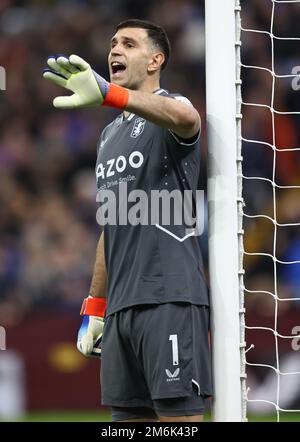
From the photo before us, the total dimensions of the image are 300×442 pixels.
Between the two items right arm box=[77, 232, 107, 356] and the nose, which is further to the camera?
right arm box=[77, 232, 107, 356]

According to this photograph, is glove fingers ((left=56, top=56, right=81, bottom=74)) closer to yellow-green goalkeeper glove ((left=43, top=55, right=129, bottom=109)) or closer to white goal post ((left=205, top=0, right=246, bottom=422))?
yellow-green goalkeeper glove ((left=43, top=55, right=129, bottom=109))

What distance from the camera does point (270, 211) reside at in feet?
30.7

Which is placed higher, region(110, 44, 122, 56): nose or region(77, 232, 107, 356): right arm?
region(110, 44, 122, 56): nose

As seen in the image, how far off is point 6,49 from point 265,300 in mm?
4460

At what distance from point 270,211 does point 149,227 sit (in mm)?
5639

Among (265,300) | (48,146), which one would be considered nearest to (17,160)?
(48,146)

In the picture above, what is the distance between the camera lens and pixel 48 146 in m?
10.3

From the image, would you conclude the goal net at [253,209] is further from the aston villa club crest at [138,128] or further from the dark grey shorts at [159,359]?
the aston villa club crest at [138,128]

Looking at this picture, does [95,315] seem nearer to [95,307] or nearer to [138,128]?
[95,307]

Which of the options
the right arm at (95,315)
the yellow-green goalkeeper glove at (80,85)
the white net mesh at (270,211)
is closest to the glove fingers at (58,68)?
the yellow-green goalkeeper glove at (80,85)

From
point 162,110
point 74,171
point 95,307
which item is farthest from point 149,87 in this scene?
point 74,171

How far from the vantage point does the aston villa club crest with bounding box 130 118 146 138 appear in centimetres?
399

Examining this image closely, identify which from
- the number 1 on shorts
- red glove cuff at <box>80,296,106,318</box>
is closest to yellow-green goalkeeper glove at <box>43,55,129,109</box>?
the number 1 on shorts

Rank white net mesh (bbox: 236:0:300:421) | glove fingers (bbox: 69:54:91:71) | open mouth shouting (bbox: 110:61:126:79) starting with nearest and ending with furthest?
glove fingers (bbox: 69:54:91:71) < open mouth shouting (bbox: 110:61:126:79) < white net mesh (bbox: 236:0:300:421)
